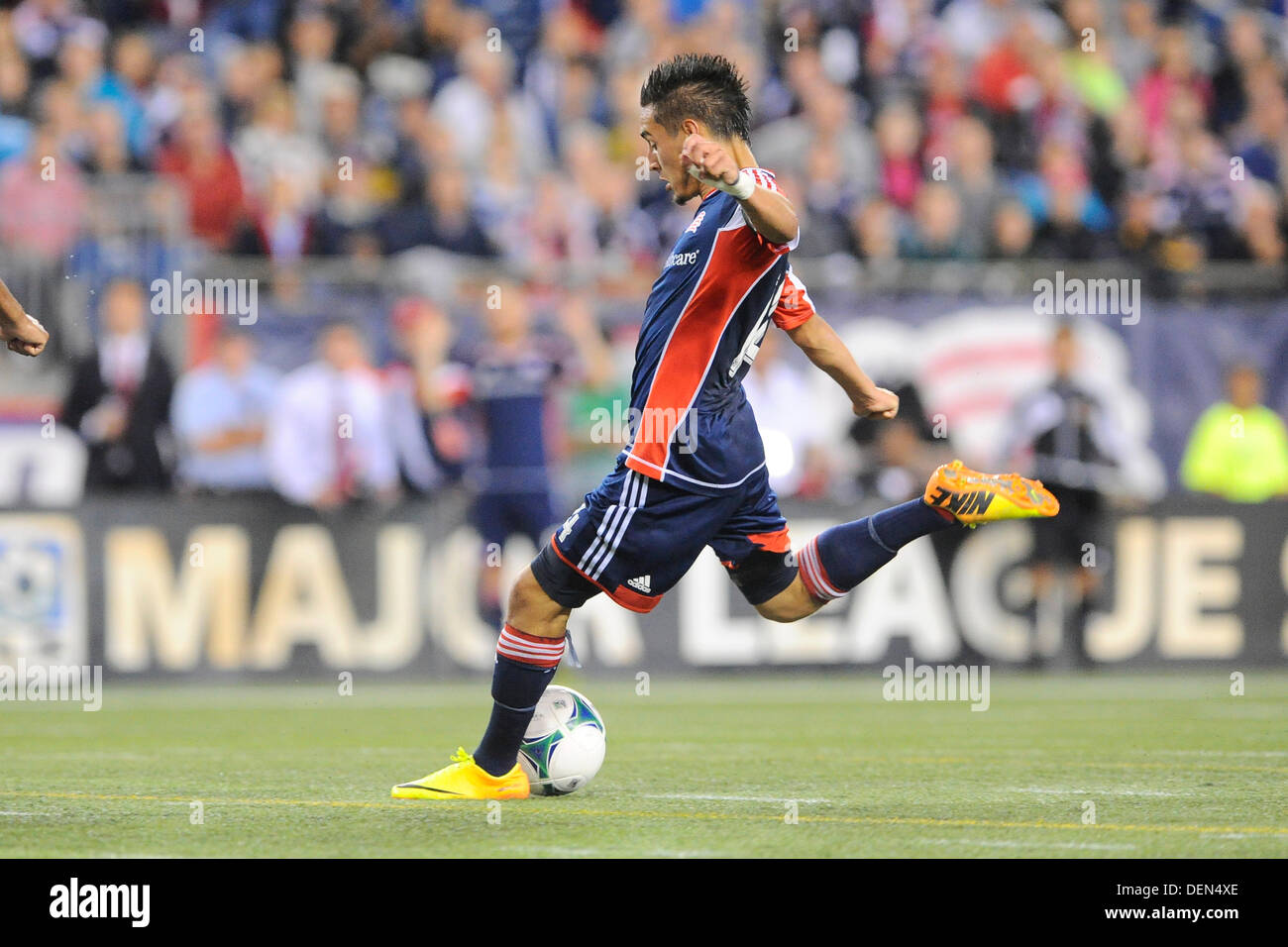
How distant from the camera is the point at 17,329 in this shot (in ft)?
24.5

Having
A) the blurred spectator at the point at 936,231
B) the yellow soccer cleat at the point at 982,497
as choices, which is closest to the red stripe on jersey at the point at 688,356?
the yellow soccer cleat at the point at 982,497

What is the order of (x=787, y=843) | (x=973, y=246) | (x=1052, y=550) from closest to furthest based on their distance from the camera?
(x=787, y=843) < (x=1052, y=550) < (x=973, y=246)

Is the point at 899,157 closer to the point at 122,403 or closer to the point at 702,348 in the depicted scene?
the point at 122,403

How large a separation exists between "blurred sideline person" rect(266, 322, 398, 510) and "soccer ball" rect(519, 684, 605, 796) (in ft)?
22.9

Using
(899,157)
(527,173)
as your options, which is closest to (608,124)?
(527,173)

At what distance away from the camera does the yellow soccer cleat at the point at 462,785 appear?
696 centimetres

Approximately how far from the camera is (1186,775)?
7.71m

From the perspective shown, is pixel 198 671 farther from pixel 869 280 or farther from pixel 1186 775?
pixel 1186 775

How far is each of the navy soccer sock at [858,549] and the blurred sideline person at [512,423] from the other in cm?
627

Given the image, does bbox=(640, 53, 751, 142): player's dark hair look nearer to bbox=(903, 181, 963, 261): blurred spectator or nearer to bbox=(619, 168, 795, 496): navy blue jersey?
bbox=(619, 168, 795, 496): navy blue jersey

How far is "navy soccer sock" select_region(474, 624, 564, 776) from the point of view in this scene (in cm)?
682

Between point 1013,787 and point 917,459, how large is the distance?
24.1 ft

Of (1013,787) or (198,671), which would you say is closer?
(1013,787)
